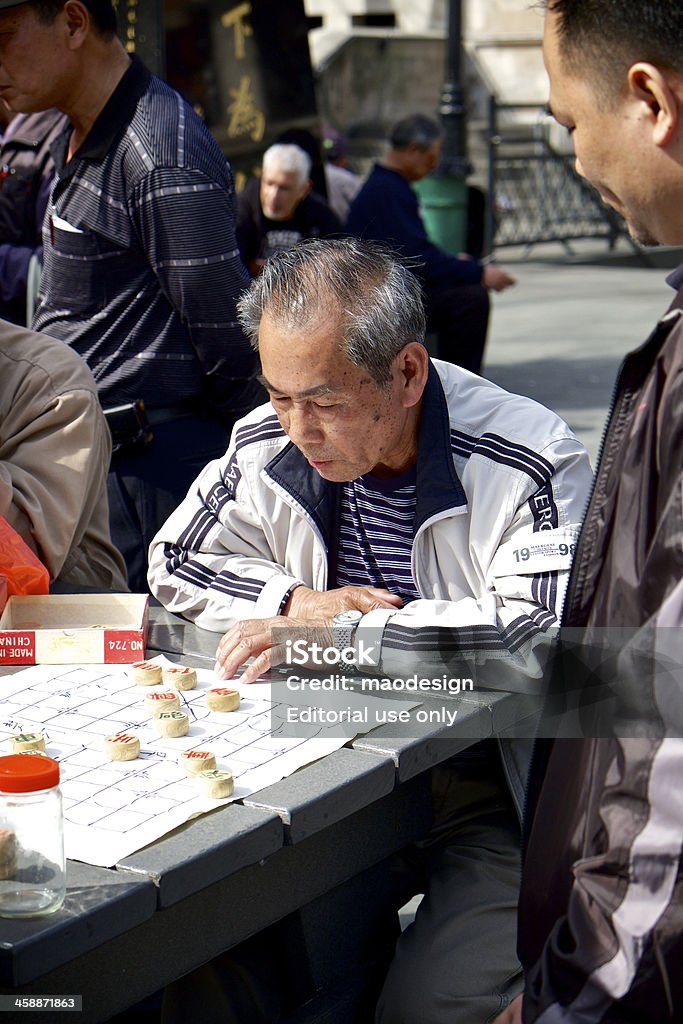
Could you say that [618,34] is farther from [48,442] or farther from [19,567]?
[48,442]

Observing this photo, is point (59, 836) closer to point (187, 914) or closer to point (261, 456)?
point (187, 914)

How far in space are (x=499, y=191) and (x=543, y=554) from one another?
632 inches

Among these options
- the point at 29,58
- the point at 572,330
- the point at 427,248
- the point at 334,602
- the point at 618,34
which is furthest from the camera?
the point at 572,330

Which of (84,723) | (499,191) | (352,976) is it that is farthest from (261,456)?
(499,191)

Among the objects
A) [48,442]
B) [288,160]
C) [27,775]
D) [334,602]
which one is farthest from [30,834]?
[288,160]

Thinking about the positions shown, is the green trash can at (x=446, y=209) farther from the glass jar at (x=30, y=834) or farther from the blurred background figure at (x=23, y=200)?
the glass jar at (x=30, y=834)

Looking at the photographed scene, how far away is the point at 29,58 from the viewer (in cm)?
326

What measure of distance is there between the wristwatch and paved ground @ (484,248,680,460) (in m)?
4.63

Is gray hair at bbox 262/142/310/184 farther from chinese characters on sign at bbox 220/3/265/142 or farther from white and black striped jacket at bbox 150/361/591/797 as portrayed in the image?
white and black striped jacket at bbox 150/361/591/797

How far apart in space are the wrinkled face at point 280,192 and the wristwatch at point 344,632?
15.1 ft

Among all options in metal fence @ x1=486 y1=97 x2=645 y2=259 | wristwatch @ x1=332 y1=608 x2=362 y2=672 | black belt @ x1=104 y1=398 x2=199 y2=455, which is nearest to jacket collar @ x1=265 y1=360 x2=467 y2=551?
wristwatch @ x1=332 y1=608 x2=362 y2=672

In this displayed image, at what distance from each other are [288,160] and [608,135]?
5.29 meters

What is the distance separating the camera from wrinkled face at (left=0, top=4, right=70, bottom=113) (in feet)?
10.5

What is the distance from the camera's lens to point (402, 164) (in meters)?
7.68
